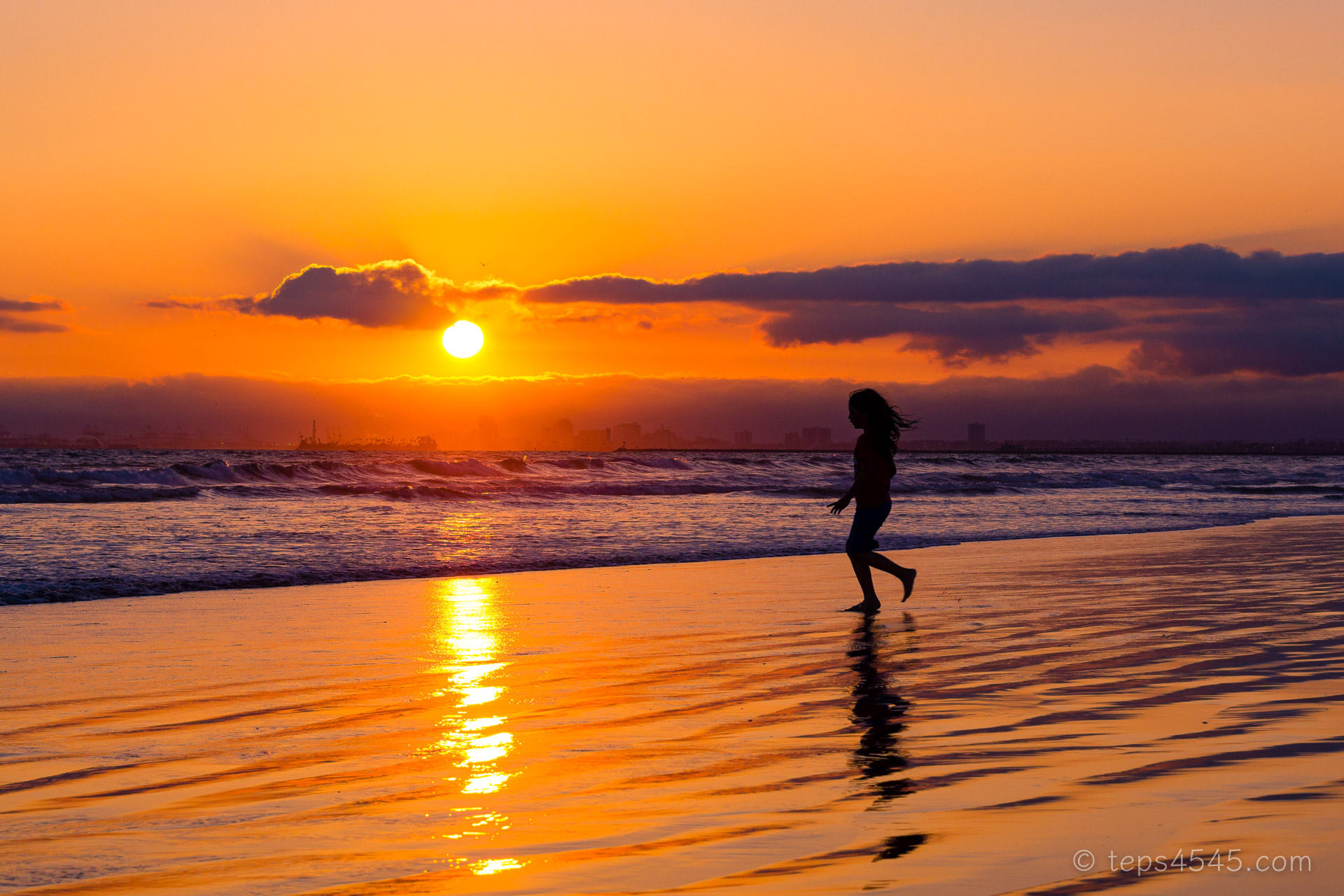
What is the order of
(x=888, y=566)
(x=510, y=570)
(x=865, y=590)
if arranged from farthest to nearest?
(x=510, y=570) → (x=888, y=566) → (x=865, y=590)

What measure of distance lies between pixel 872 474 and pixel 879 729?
5.16 m

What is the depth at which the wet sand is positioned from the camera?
2879 millimetres

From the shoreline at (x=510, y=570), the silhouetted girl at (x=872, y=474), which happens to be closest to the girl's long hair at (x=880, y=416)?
the silhouetted girl at (x=872, y=474)

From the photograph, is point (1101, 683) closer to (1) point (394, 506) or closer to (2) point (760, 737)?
(2) point (760, 737)

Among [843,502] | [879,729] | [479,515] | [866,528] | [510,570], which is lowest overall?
[510,570]

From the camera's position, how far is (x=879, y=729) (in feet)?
14.8

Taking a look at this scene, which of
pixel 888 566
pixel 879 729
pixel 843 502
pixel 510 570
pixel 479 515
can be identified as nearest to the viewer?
pixel 879 729

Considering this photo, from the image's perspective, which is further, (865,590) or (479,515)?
(479,515)

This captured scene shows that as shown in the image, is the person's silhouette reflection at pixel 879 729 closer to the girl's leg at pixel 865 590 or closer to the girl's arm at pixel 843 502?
the girl's leg at pixel 865 590

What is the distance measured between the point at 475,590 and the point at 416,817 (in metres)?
7.52

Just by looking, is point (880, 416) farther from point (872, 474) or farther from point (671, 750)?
point (671, 750)

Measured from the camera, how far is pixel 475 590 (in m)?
10.7

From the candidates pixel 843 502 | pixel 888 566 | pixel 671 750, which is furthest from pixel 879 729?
pixel 888 566

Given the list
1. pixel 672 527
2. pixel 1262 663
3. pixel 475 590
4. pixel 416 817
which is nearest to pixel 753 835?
pixel 416 817
